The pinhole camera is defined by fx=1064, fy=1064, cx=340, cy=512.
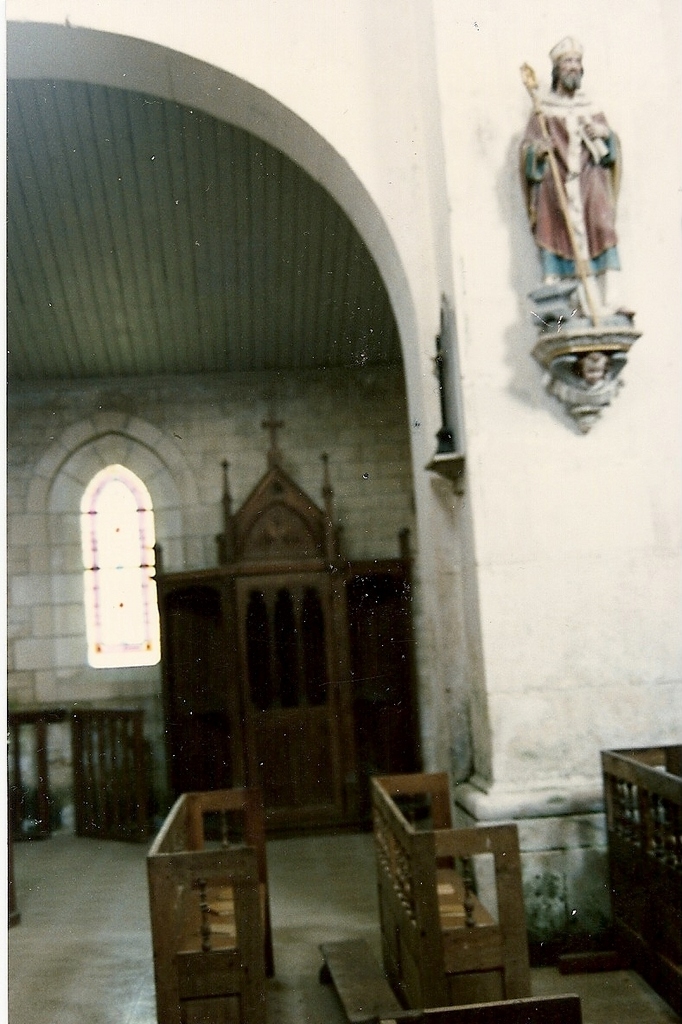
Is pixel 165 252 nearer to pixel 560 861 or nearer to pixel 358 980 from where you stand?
pixel 560 861

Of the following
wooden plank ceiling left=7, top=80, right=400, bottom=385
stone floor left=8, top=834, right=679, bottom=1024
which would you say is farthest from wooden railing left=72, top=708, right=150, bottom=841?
wooden plank ceiling left=7, top=80, right=400, bottom=385

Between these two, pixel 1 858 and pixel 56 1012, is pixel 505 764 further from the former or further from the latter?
pixel 1 858

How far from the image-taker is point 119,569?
850cm

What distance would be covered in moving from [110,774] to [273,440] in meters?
2.74

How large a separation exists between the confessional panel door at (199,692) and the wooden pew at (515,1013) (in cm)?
543

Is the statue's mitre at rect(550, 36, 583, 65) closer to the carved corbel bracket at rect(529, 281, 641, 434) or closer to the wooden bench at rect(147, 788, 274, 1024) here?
the carved corbel bracket at rect(529, 281, 641, 434)

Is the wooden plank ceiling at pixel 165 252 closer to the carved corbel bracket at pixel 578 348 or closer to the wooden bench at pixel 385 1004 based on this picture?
the carved corbel bracket at pixel 578 348

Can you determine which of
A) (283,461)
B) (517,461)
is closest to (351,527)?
(283,461)

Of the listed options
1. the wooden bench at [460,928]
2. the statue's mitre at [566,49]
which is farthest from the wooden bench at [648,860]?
the statue's mitre at [566,49]

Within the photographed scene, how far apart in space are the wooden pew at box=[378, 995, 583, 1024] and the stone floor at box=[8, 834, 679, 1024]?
1713mm

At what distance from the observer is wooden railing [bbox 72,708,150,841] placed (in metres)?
7.52

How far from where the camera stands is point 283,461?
8359 mm

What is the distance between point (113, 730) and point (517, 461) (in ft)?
14.7

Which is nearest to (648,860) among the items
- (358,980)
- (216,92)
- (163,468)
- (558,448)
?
(358,980)
